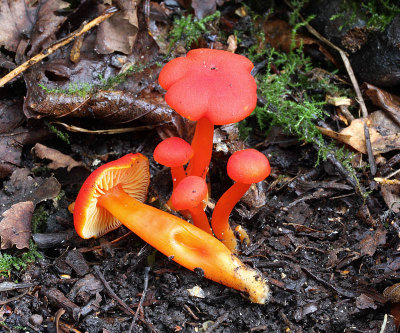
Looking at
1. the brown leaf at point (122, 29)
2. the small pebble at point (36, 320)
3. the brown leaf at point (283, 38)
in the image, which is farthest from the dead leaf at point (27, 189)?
the brown leaf at point (283, 38)

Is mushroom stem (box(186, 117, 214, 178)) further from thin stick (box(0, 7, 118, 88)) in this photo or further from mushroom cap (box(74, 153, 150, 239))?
thin stick (box(0, 7, 118, 88))

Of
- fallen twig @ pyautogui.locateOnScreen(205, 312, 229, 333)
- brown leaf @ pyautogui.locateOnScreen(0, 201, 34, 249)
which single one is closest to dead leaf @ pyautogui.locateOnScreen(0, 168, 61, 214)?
brown leaf @ pyautogui.locateOnScreen(0, 201, 34, 249)

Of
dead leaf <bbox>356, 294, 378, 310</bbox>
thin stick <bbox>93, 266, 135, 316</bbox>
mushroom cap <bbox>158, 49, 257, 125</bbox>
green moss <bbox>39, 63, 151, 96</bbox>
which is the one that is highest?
mushroom cap <bbox>158, 49, 257, 125</bbox>

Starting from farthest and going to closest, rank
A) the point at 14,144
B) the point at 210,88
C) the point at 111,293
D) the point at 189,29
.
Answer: the point at 189,29 < the point at 14,144 < the point at 111,293 < the point at 210,88

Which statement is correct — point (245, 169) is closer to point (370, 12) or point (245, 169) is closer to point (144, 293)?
point (144, 293)

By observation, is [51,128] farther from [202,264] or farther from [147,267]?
[202,264]

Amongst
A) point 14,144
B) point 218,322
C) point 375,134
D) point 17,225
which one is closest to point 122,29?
point 14,144

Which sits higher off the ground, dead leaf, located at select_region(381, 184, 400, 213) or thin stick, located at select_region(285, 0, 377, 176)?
thin stick, located at select_region(285, 0, 377, 176)
